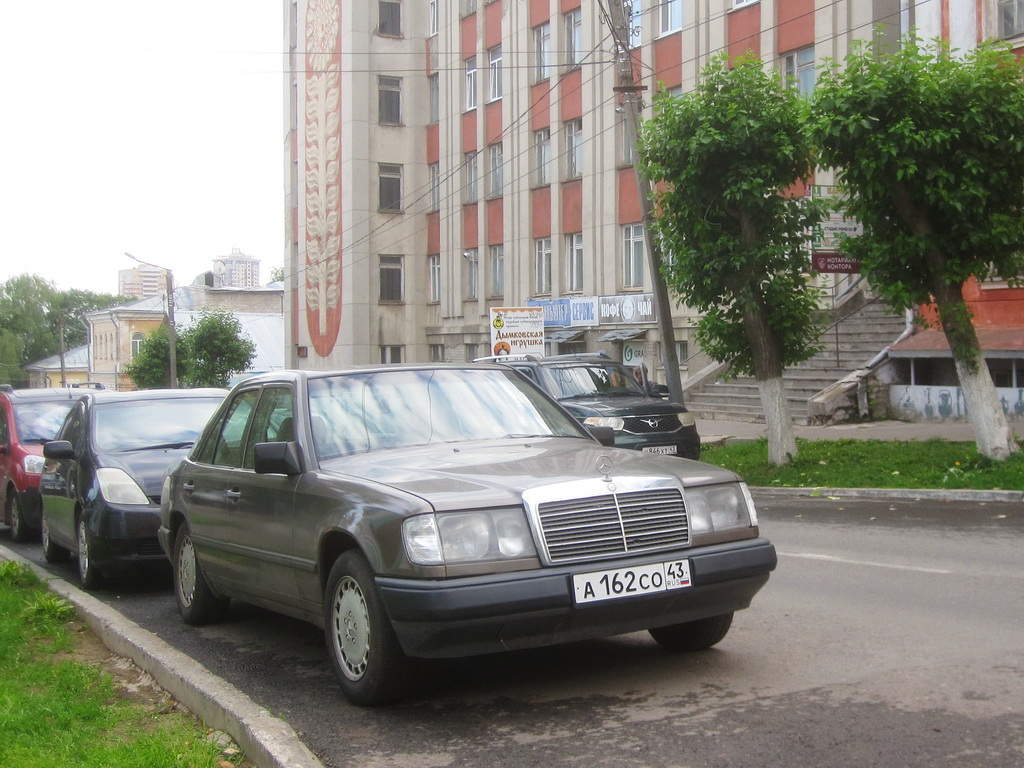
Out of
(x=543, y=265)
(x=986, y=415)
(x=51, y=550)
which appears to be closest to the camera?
(x=51, y=550)

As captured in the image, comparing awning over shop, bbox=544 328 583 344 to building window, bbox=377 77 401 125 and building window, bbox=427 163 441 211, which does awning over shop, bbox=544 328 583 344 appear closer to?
building window, bbox=427 163 441 211

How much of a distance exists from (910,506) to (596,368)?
526 centimetres

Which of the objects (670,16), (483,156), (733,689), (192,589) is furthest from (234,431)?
(483,156)

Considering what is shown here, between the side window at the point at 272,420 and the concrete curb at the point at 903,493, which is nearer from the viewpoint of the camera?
the side window at the point at 272,420

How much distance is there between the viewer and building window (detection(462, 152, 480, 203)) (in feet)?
134

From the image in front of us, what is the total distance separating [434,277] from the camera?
45000mm

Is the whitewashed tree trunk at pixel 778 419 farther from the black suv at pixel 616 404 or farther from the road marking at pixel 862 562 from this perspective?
the road marking at pixel 862 562

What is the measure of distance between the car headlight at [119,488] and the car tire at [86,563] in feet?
1.15

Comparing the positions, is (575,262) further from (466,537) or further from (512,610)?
(512,610)

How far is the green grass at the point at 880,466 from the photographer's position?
1375 centimetres

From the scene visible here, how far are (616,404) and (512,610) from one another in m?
10.8

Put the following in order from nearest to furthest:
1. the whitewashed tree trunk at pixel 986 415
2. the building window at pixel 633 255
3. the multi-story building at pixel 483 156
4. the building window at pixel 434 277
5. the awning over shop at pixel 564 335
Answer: the whitewashed tree trunk at pixel 986 415 < the multi-story building at pixel 483 156 < the building window at pixel 633 255 < the awning over shop at pixel 564 335 < the building window at pixel 434 277

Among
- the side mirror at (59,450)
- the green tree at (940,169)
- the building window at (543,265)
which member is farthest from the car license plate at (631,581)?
the building window at (543,265)

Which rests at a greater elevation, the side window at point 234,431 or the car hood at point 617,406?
the side window at point 234,431
